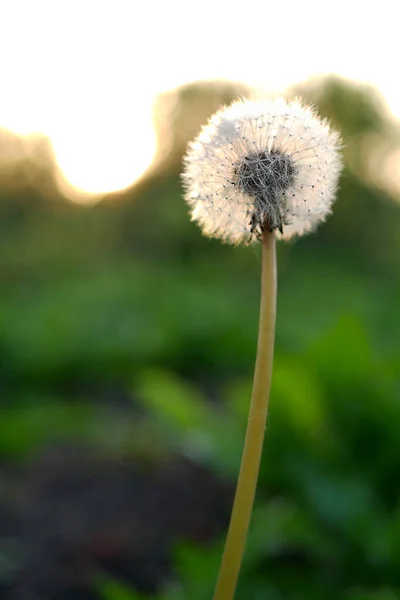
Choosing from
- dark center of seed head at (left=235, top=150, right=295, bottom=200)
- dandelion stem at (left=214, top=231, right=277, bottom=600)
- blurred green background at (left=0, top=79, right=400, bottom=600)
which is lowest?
dandelion stem at (left=214, top=231, right=277, bottom=600)

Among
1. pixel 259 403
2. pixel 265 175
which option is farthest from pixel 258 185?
pixel 259 403

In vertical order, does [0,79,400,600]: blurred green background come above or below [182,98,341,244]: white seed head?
above

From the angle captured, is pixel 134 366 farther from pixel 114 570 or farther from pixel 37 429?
pixel 114 570

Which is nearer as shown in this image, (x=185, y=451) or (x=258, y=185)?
(x=258, y=185)

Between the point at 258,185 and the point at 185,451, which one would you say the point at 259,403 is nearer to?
the point at 258,185

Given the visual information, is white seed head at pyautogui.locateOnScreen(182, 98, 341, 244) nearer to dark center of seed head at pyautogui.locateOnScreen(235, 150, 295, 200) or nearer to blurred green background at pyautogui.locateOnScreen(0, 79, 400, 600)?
dark center of seed head at pyautogui.locateOnScreen(235, 150, 295, 200)

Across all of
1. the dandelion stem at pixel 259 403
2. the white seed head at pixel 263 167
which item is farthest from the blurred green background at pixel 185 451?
the dandelion stem at pixel 259 403

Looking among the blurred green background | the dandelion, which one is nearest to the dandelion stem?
the dandelion

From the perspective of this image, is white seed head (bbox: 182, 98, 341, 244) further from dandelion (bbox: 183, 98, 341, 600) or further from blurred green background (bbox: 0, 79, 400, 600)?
blurred green background (bbox: 0, 79, 400, 600)

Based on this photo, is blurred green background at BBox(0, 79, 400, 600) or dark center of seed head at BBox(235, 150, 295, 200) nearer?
dark center of seed head at BBox(235, 150, 295, 200)
